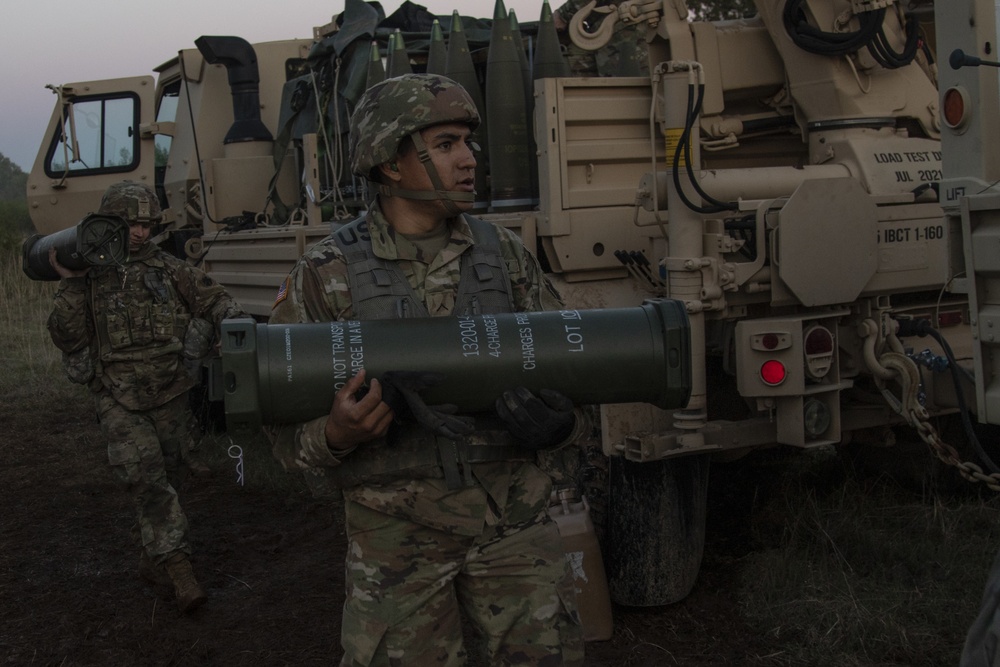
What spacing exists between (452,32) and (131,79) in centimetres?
380

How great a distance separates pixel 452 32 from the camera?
4910mm

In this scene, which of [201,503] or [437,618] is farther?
[201,503]

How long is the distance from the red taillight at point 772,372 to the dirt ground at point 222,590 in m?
0.89

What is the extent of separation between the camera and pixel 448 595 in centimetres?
257

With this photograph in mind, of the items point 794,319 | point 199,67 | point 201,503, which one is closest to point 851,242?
point 794,319

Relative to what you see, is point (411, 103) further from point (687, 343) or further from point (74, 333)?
point (74, 333)

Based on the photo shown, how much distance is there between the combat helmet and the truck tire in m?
1.81

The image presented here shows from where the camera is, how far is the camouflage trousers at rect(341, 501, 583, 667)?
8.18 feet

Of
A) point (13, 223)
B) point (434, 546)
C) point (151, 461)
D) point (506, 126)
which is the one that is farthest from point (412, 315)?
point (13, 223)

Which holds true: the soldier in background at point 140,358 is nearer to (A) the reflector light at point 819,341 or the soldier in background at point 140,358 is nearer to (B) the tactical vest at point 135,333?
(B) the tactical vest at point 135,333

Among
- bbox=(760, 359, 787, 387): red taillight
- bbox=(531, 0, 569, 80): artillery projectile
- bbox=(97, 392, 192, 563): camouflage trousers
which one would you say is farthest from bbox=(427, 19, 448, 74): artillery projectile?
bbox=(760, 359, 787, 387): red taillight

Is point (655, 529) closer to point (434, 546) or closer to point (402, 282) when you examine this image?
point (434, 546)

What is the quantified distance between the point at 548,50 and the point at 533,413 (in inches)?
114

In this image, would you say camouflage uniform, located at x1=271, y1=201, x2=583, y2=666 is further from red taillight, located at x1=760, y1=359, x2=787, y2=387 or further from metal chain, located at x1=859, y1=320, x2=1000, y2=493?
metal chain, located at x1=859, y1=320, x2=1000, y2=493
